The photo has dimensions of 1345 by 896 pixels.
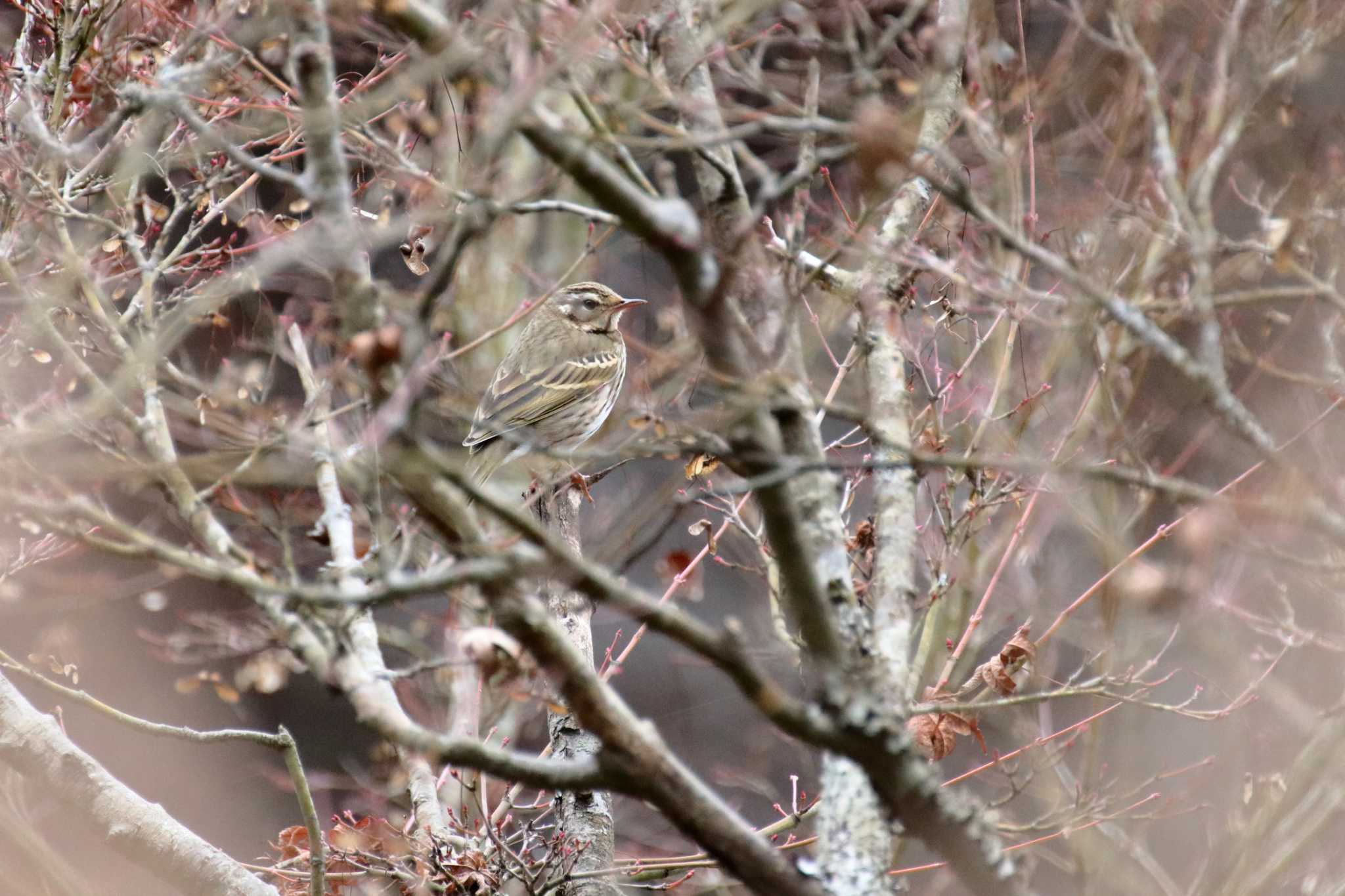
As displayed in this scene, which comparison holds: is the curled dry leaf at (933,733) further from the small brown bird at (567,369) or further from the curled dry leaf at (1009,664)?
the small brown bird at (567,369)

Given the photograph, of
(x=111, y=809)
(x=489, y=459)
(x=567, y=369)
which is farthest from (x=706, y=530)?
(x=567, y=369)

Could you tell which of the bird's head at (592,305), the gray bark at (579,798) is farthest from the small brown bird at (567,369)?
the gray bark at (579,798)

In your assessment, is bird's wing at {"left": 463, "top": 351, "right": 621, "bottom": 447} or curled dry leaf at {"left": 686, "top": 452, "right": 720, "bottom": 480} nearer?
curled dry leaf at {"left": 686, "top": 452, "right": 720, "bottom": 480}

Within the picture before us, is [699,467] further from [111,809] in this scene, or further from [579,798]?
[111,809]

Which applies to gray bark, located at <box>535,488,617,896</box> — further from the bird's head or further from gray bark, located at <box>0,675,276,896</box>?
the bird's head

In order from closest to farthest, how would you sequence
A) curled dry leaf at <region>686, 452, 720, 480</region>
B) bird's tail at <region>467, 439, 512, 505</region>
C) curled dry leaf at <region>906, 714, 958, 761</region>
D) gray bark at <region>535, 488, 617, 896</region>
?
curled dry leaf at <region>906, 714, 958, 761</region> < gray bark at <region>535, 488, 617, 896</region> < curled dry leaf at <region>686, 452, 720, 480</region> < bird's tail at <region>467, 439, 512, 505</region>

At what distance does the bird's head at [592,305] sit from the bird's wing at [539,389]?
23cm

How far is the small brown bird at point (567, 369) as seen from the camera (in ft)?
27.0

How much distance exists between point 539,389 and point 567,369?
38 centimetres

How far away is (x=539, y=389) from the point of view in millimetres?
8297

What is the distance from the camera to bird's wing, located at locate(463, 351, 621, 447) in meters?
7.67

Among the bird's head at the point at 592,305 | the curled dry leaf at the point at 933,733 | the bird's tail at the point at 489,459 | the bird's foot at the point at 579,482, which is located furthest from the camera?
the bird's head at the point at 592,305

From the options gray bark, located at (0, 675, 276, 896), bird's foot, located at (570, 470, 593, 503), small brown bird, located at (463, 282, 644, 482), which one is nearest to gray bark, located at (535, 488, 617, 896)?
bird's foot, located at (570, 470, 593, 503)

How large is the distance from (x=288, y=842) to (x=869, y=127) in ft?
10.9
